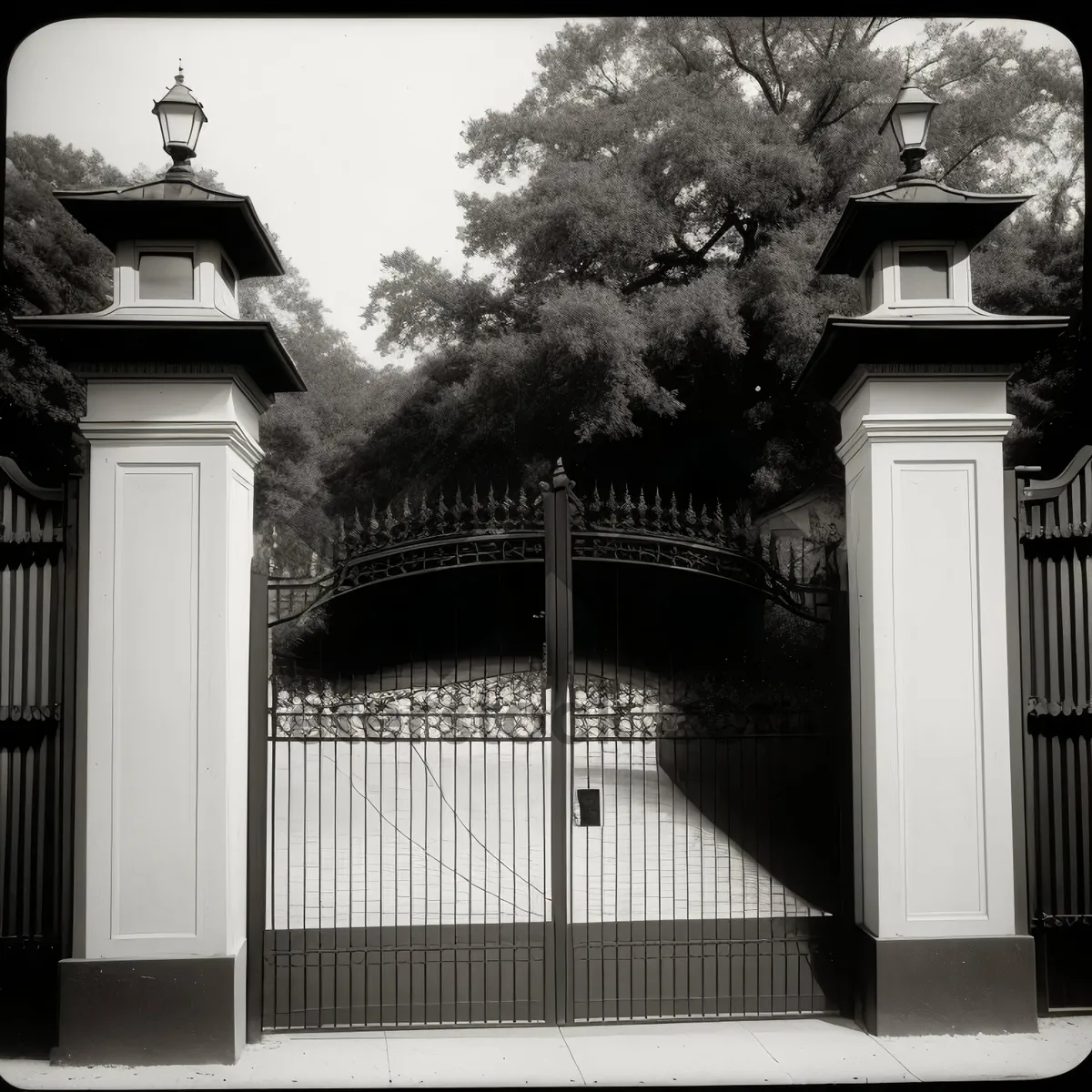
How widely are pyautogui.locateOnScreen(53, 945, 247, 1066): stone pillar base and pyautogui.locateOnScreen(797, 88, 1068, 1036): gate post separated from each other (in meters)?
3.22

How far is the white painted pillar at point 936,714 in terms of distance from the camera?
5.82 meters

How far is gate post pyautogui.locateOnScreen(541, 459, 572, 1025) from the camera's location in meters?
6.00

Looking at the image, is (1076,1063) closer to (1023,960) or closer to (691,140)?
A: (1023,960)

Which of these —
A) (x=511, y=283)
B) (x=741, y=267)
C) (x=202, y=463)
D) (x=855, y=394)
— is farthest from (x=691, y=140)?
(x=202, y=463)

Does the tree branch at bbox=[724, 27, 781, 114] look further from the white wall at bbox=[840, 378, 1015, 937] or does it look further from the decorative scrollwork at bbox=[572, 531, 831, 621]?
the decorative scrollwork at bbox=[572, 531, 831, 621]

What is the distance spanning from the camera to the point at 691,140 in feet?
66.1

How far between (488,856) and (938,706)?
5872 mm

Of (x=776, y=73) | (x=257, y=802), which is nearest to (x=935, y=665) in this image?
(x=257, y=802)

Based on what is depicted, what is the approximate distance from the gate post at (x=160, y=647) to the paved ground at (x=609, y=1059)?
0.20m

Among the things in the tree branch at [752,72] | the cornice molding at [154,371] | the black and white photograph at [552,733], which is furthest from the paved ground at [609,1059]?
the tree branch at [752,72]

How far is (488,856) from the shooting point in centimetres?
1084

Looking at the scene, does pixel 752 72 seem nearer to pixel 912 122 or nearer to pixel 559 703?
pixel 912 122

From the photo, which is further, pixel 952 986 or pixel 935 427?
pixel 935 427

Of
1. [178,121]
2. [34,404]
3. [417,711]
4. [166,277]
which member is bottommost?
[417,711]
